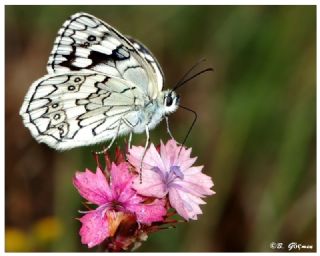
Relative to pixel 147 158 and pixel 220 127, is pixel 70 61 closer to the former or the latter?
pixel 147 158

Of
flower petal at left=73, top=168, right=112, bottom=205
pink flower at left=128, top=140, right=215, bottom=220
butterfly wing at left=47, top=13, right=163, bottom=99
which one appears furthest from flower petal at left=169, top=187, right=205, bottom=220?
butterfly wing at left=47, top=13, right=163, bottom=99

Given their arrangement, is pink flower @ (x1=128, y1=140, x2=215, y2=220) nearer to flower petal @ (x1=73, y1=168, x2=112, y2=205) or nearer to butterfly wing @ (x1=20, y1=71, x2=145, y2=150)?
flower petal @ (x1=73, y1=168, x2=112, y2=205)

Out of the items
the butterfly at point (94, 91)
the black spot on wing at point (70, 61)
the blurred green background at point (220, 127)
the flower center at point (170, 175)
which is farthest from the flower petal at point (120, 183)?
the blurred green background at point (220, 127)

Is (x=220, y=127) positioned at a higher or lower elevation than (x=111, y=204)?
lower

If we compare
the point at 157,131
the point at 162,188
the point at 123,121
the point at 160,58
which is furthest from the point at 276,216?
the point at 162,188

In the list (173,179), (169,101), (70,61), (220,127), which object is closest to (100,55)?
(70,61)

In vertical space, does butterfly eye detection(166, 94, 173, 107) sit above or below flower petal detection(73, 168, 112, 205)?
above
